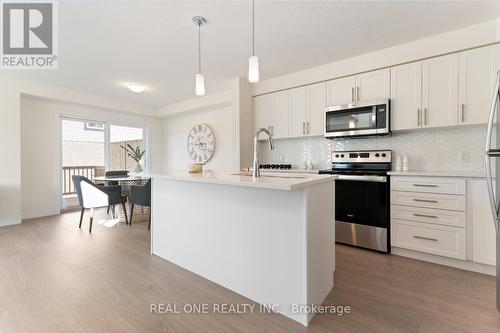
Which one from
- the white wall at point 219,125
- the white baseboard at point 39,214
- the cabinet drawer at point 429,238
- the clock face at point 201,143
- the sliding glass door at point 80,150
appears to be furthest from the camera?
the clock face at point 201,143

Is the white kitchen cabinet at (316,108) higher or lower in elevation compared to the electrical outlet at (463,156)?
higher

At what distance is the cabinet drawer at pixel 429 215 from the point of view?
2.39 metres

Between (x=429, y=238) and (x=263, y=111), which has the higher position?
(x=263, y=111)

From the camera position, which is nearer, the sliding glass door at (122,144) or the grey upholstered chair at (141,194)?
the grey upholstered chair at (141,194)

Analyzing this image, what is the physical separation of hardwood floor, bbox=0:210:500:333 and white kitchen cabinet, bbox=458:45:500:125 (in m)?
1.57

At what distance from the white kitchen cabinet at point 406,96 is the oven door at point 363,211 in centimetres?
75

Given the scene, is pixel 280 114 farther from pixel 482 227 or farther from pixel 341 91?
pixel 482 227

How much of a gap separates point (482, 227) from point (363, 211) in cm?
104

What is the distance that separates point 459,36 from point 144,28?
129 inches

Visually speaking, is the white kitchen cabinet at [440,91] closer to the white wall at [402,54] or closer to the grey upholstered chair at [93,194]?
the white wall at [402,54]

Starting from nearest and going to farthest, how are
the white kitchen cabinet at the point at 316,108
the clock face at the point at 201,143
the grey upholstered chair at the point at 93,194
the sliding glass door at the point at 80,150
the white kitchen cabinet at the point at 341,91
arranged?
1. the white kitchen cabinet at the point at 341,91
2. the white kitchen cabinet at the point at 316,108
3. the grey upholstered chair at the point at 93,194
4. the sliding glass door at the point at 80,150
5. the clock face at the point at 201,143

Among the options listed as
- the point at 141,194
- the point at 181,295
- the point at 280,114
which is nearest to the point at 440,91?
the point at 280,114

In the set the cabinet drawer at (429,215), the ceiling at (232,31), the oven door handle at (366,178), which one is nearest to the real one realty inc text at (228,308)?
the cabinet drawer at (429,215)

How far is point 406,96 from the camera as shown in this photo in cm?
286
